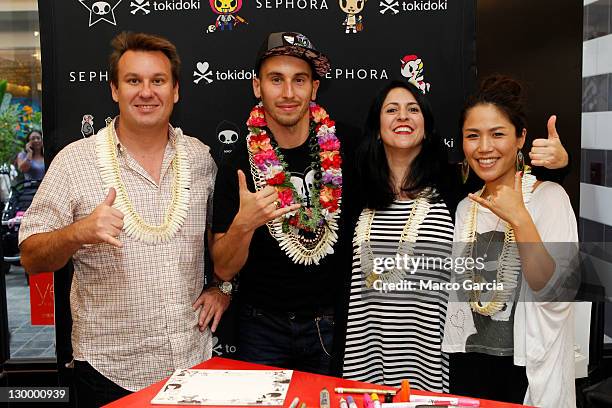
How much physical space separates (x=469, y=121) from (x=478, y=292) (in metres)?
0.58

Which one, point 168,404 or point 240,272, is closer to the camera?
point 168,404

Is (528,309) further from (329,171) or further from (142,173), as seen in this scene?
(142,173)

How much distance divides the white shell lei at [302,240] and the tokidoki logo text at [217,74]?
0.61m

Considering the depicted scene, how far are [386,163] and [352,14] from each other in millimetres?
865

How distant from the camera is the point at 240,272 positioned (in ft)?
7.91

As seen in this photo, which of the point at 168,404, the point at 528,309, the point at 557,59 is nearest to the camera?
the point at 168,404

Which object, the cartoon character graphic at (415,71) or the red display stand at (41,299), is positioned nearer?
the cartoon character graphic at (415,71)

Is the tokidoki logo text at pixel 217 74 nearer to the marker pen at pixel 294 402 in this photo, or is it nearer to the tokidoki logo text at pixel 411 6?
the tokidoki logo text at pixel 411 6

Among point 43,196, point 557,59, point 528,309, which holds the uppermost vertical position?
point 557,59

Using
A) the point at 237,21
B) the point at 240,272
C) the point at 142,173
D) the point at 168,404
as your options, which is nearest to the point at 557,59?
the point at 237,21

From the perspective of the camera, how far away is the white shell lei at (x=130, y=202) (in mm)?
2131

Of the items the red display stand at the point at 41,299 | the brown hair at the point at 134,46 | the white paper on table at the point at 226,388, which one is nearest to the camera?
the white paper on table at the point at 226,388

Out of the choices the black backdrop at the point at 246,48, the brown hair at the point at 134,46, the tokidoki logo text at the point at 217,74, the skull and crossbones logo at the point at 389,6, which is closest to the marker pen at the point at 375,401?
the brown hair at the point at 134,46

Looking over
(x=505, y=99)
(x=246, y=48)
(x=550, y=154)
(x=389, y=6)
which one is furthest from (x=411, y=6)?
(x=550, y=154)
